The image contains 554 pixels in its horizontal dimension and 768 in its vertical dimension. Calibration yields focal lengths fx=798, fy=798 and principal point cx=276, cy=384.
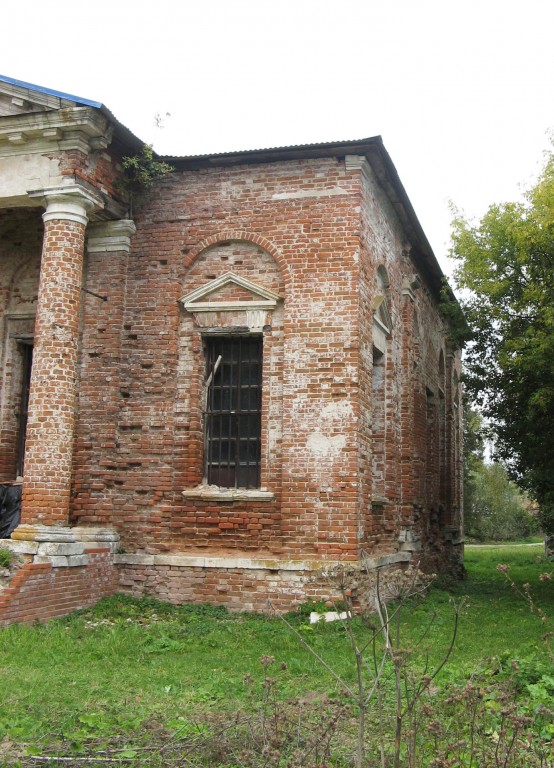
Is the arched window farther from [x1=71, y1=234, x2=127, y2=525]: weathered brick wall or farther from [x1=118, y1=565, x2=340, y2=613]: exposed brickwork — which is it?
[x1=71, y1=234, x2=127, y2=525]: weathered brick wall

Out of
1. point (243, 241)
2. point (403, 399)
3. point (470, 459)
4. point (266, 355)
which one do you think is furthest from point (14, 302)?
point (470, 459)

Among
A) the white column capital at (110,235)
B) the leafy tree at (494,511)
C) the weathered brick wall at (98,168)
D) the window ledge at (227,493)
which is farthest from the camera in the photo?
the leafy tree at (494,511)

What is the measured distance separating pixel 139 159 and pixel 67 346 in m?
3.21

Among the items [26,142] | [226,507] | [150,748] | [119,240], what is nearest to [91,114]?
[26,142]

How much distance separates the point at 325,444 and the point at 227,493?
1.57m

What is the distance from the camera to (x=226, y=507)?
11203 mm

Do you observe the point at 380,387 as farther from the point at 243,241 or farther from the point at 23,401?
the point at 23,401

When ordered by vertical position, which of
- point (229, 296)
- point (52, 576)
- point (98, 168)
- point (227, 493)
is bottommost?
point (52, 576)

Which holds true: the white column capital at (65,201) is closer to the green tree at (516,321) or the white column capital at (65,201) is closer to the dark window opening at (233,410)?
the dark window opening at (233,410)

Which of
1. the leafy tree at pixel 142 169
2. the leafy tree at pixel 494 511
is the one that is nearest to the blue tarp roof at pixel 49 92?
the leafy tree at pixel 142 169

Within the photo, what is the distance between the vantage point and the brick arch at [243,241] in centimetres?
1151

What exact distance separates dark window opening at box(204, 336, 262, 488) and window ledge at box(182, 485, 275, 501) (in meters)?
0.15

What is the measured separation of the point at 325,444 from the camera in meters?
10.9

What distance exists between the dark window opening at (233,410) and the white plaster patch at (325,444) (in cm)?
90
